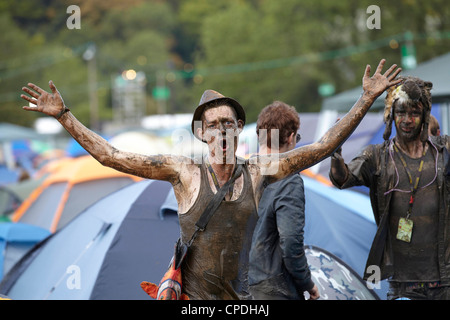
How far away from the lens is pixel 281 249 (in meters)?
4.09

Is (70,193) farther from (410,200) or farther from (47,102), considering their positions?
(47,102)

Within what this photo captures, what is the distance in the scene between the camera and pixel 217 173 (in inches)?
134

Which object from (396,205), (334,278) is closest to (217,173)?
(396,205)

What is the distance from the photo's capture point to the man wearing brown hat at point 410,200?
4.06 meters

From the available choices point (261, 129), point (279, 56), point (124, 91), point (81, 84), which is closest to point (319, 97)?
point (279, 56)

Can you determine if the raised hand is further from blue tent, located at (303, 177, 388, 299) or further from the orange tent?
the orange tent

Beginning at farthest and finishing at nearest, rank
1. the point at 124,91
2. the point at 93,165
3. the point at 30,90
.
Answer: the point at 124,91 < the point at 93,165 < the point at 30,90

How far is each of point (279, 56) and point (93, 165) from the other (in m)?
36.8

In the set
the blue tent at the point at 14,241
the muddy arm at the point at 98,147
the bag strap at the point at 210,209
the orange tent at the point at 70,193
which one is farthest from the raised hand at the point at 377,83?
the orange tent at the point at 70,193

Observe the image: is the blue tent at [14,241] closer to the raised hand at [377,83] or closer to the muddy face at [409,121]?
the muddy face at [409,121]

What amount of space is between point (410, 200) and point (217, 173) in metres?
1.34

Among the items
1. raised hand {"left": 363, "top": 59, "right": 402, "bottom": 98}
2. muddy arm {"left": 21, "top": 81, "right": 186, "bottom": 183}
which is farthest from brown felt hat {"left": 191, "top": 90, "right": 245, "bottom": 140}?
raised hand {"left": 363, "top": 59, "right": 402, "bottom": 98}
